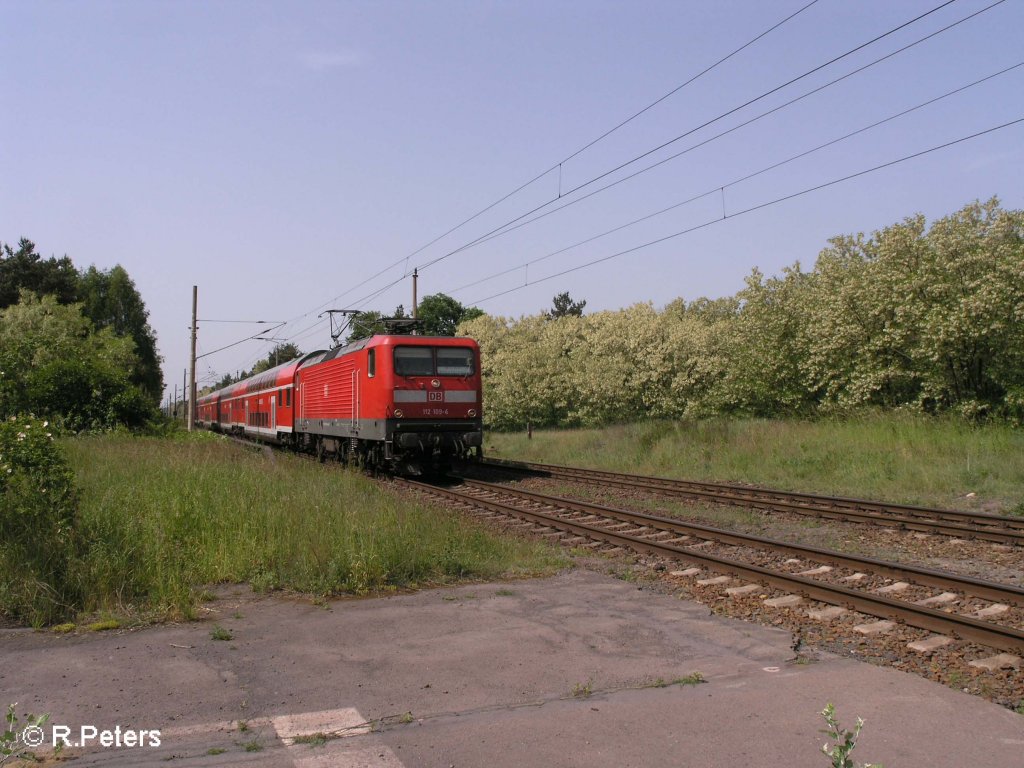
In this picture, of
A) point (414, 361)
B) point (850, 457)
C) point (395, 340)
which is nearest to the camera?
point (850, 457)

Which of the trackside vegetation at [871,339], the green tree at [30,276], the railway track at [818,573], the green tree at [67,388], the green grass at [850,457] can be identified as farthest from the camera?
the green tree at [30,276]

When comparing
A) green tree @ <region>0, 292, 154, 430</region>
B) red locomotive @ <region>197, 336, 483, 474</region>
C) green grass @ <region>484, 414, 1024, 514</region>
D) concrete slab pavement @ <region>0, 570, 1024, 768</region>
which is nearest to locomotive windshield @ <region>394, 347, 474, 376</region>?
red locomotive @ <region>197, 336, 483, 474</region>

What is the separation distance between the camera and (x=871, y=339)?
25.1 m

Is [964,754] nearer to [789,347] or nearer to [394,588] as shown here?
[394,588]

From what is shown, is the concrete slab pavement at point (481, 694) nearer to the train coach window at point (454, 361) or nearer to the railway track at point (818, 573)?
the railway track at point (818, 573)

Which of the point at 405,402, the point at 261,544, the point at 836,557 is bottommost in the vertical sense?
the point at 836,557

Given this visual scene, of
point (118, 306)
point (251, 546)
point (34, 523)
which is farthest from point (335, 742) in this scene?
point (118, 306)

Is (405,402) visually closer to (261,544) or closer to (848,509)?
(848,509)

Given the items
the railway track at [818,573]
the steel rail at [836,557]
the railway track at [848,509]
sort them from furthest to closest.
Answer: the railway track at [848,509], the steel rail at [836,557], the railway track at [818,573]

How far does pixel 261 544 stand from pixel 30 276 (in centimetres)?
5353

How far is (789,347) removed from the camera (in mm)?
29359

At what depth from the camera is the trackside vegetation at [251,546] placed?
693cm

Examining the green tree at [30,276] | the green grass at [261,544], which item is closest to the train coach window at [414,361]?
the green grass at [261,544]

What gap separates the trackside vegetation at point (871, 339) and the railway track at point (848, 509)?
33.0ft
